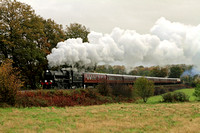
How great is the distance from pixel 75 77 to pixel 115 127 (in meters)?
22.7

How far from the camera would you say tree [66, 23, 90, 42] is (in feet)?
164

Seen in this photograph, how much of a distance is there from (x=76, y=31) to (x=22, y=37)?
1512cm

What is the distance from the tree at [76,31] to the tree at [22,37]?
34.3 ft

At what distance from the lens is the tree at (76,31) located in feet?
164

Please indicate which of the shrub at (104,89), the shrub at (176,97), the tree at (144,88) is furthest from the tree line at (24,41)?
the shrub at (176,97)

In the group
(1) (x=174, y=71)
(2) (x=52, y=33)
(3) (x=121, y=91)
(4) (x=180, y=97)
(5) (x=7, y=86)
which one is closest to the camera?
(5) (x=7, y=86)

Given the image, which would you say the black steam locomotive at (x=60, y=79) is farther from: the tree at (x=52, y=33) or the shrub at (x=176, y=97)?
the shrub at (x=176, y=97)

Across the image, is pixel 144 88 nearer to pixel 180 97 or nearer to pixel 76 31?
pixel 180 97

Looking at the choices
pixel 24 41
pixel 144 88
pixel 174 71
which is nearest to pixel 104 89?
pixel 144 88

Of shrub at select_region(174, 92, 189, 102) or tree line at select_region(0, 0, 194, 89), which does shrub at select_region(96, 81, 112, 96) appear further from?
shrub at select_region(174, 92, 189, 102)

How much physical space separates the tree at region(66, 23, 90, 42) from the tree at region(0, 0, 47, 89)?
10458 millimetres

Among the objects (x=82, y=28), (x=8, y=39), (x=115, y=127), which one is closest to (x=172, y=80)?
(x=82, y=28)

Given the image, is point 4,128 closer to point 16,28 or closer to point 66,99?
point 66,99

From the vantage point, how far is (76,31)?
1987 inches
